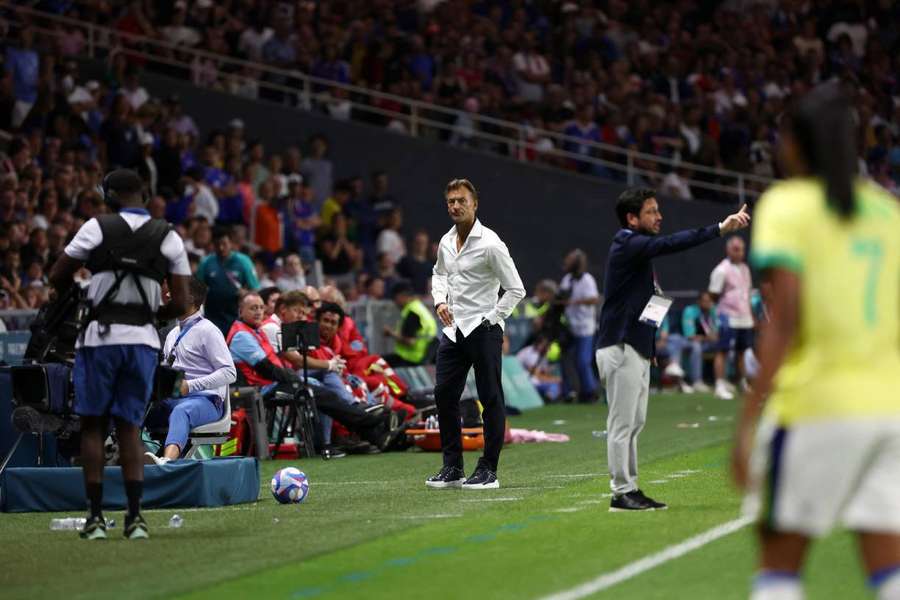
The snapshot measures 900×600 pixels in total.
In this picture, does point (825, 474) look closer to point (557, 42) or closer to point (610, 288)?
point (610, 288)

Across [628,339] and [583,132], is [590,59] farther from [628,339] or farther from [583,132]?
[628,339]

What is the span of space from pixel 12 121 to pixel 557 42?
1213 centimetres

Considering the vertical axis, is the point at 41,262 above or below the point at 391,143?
below

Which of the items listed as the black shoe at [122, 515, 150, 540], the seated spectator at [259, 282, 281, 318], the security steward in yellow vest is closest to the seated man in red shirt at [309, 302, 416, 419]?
the seated spectator at [259, 282, 281, 318]

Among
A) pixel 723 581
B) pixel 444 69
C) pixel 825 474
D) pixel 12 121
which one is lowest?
pixel 723 581

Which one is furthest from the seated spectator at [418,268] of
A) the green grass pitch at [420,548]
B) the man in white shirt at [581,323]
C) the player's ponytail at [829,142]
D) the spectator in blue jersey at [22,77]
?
the player's ponytail at [829,142]

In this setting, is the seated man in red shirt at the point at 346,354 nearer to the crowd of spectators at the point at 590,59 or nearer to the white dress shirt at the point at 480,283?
the white dress shirt at the point at 480,283

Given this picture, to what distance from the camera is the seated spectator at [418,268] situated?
2364 centimetres

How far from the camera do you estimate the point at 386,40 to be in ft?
91.4

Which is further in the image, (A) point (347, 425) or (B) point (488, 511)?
(A) point (347, 425)

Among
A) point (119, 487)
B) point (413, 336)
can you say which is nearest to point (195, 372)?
point (119, 487)

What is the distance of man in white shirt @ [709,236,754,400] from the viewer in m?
23.0

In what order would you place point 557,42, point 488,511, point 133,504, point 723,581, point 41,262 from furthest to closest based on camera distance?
point 557,42, point 41,262, point 488,511, point 133,504, point 723,581

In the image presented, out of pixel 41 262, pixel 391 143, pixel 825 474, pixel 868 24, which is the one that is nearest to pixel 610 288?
pixel 825 474
